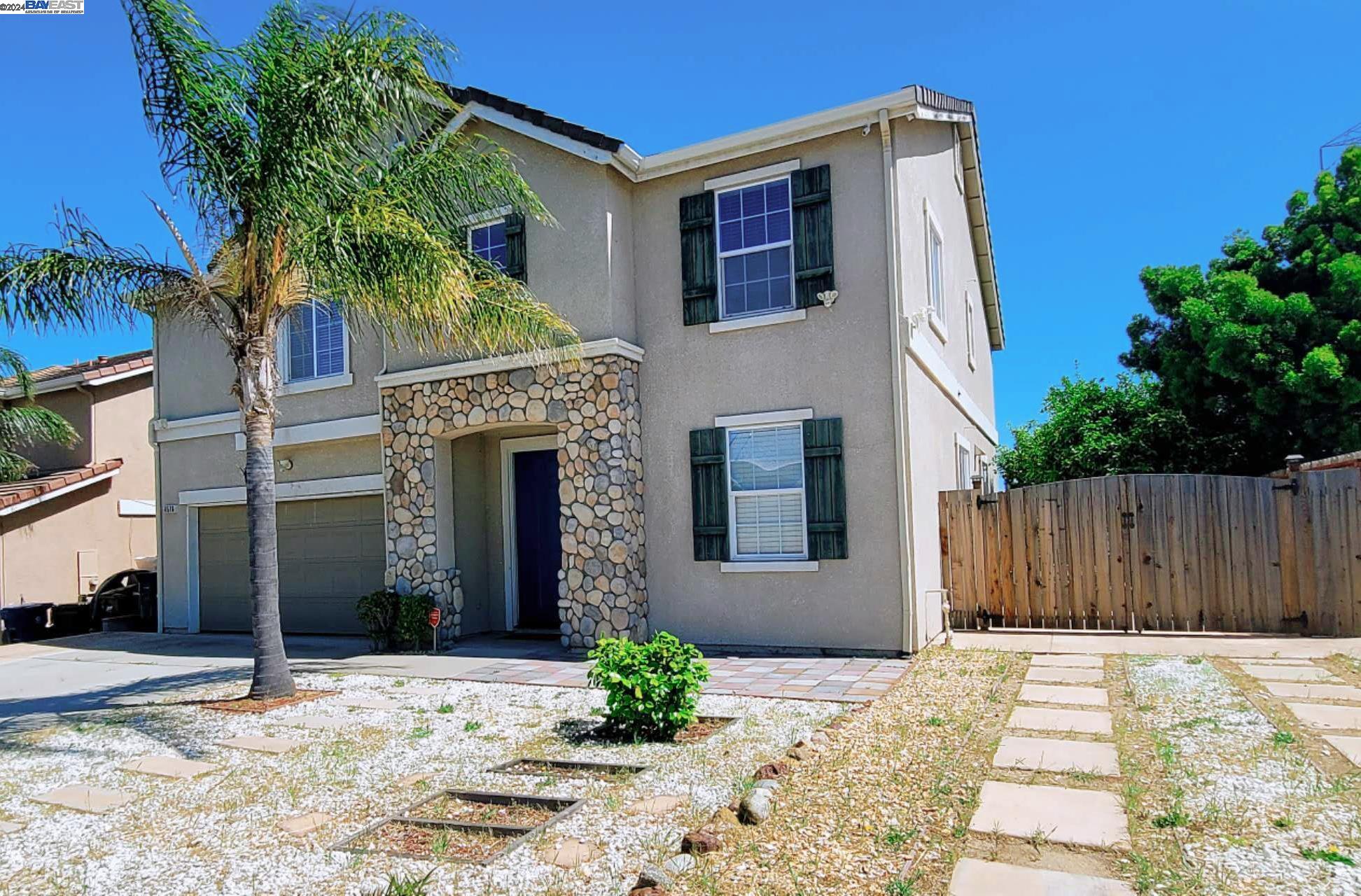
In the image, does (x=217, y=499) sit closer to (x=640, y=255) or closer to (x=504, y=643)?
(x=504, y=643)

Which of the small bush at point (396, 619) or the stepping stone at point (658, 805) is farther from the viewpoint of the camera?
the small bush at point (396, 619)

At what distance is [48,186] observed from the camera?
8.38m

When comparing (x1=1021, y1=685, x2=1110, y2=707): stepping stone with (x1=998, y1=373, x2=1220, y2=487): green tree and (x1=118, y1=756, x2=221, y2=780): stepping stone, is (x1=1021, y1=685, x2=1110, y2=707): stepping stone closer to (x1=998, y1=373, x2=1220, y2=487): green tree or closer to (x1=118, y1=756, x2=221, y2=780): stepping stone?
(x1=118, y1=756, x2=221, y2=780): stepping stone

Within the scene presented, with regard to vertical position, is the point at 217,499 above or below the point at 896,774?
above

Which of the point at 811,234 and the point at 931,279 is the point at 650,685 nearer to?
the point at 811,234

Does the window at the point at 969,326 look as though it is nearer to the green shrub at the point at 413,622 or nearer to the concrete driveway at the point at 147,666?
the concrete driveway at the point at 147,666

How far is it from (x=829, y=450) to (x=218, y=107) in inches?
267

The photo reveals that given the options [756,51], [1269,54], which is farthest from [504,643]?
Answer: [1269,54]

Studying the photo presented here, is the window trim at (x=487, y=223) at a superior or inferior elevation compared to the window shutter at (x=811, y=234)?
superior

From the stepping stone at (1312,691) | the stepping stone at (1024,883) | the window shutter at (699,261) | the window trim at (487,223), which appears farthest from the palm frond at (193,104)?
the stepping stone at (1312,691)

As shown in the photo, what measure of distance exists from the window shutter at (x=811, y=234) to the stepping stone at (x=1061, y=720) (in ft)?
16.5

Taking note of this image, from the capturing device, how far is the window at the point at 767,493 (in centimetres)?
1045

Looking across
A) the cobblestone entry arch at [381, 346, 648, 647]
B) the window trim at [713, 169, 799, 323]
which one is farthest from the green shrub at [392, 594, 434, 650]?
the window trim at [713, 169, 799, 323]

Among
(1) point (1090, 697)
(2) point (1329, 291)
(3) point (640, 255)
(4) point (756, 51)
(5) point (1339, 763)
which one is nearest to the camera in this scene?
(5) point (1339, 763)
